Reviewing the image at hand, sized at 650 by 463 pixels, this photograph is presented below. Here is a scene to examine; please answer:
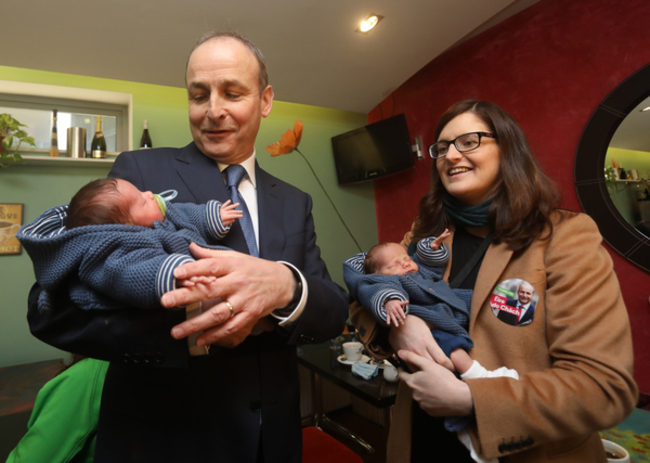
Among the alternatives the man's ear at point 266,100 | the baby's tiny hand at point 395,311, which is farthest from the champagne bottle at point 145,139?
the baby's tiny hand at point 395,311

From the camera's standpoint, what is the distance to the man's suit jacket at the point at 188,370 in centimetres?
85

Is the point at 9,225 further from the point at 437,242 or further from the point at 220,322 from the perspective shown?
the point at 437,242

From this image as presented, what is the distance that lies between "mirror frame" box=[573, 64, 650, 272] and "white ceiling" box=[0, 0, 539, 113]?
104cm

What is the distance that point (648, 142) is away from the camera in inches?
90.9

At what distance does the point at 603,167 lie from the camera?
2.48 metres

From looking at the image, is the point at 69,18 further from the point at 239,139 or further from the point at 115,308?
the point at 115,308

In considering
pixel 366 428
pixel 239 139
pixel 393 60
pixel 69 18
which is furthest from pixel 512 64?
pixel 366 428

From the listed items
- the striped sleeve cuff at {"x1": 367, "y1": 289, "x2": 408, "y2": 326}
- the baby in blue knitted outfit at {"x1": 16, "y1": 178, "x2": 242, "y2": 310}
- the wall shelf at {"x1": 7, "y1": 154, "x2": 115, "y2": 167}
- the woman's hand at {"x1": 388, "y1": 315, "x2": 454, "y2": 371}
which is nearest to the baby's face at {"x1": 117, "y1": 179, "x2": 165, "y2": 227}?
the baby in blue knitted outfit at {"x1": 16, "y1": 178, "x2": 242, "y2": 310}

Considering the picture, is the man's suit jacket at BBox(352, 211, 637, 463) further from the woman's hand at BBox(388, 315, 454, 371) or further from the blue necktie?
the blue necktie

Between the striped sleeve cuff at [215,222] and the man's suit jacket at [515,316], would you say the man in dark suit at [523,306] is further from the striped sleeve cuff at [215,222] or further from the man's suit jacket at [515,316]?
the striped sleeve cuff at [215,222]

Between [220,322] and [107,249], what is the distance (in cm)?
30

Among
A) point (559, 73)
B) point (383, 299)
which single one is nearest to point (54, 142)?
point (383, 299)

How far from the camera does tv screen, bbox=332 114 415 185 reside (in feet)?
12.7

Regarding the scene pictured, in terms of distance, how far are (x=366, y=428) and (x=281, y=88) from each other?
11.2 feet
